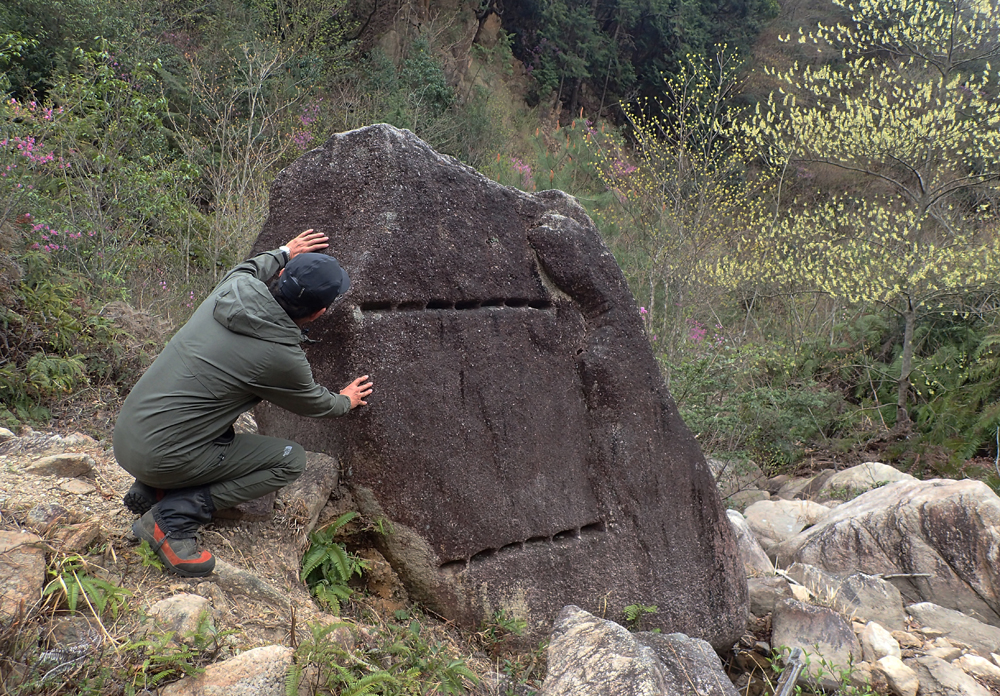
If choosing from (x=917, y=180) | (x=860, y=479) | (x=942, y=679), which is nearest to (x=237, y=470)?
(x=942, y=679)

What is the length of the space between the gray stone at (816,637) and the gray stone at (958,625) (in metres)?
0.82

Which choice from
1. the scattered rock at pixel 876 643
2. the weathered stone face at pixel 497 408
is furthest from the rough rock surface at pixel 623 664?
the scattered rock at pixel 876 643

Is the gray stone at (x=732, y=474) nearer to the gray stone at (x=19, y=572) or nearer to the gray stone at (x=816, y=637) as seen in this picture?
the gray stone at (x=816, y=637)

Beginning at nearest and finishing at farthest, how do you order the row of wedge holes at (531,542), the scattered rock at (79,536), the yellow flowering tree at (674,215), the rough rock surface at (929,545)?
the scattered rock at (79,536) < the row of wedge holes at (531,542) < the rough rock surface at (929,545) < the yellow flowering tree at (674,215)

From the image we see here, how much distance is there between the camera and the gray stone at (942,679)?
401 centimetres

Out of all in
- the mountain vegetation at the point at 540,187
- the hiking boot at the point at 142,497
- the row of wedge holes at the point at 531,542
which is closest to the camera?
the hiking boot at the point at 142,497

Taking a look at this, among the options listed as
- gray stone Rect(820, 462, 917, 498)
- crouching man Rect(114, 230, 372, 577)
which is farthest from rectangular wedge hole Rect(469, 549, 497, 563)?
gray stone Rect(820, 462, 917, 498)

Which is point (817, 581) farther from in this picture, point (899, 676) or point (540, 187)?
point (540, 187)

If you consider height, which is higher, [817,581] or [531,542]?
[531,542]

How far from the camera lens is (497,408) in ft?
13.9

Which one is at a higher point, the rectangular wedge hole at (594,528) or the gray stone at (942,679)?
the rectangular wedge hole at (594,528)

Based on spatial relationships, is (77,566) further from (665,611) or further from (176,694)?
(665,611)

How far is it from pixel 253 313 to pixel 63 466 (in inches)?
67.7

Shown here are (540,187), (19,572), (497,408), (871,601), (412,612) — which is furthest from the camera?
(540,187)
